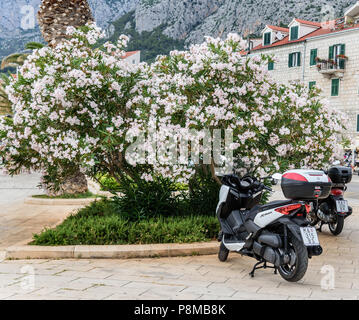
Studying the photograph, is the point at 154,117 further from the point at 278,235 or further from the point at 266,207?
the point at 278,235

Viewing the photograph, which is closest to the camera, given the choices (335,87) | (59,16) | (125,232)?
(125,232)

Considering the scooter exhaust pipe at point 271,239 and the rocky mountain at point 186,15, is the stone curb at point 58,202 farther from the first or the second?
the rocky mountain at point 186,15

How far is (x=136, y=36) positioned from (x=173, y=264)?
101 meters

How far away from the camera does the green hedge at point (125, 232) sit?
6516mm

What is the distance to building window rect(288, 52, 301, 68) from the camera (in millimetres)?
41147

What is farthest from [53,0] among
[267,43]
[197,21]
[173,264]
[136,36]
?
[136,36]

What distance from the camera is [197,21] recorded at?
9456 centimetres

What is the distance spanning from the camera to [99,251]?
6.16 meters

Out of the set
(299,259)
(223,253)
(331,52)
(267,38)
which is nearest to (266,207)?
(299,259)

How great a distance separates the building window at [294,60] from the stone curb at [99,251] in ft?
124

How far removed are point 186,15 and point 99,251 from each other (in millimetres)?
93863

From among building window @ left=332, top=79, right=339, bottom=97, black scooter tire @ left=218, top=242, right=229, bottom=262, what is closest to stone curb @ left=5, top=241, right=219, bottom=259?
black scooter tire @ left=218, top=242, right=229, bottom=262

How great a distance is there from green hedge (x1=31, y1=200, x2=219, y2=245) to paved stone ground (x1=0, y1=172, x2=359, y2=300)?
0.48 m

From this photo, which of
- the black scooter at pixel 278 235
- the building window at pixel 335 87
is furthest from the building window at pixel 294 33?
the black scooter at pixel 278 235
